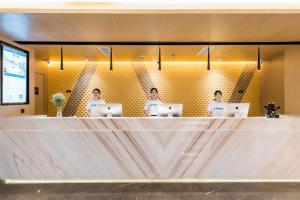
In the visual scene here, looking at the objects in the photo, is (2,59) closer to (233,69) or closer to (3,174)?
(3,174)

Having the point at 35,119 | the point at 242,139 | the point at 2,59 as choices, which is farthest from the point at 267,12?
the point at 2,59

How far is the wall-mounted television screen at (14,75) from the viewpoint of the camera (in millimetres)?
5176

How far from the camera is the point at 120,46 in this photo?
6.15 meters

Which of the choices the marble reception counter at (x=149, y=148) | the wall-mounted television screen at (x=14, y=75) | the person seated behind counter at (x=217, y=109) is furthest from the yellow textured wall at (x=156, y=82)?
the marble reception counter at (x=149, y=148)

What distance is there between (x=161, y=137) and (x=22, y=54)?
11.2 ft

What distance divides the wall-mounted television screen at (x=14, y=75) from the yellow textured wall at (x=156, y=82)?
2320 millimetres

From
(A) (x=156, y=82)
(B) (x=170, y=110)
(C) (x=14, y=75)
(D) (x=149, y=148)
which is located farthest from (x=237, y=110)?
(C) (x=14, y=75)

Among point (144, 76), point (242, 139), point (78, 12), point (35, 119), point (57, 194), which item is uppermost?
point (78, 12)

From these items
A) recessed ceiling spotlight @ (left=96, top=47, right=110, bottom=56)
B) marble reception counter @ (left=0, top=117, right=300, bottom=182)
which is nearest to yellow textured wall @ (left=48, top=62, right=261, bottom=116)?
recessed ceiling spotlight @ (left=96, top=47, right=110, bottom=56)

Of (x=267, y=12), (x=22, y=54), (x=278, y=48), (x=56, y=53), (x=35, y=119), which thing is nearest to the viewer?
(x=267, y=12)

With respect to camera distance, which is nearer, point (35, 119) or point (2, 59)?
point (35, 119)

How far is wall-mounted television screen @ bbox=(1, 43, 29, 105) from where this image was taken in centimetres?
518

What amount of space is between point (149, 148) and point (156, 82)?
399 cm

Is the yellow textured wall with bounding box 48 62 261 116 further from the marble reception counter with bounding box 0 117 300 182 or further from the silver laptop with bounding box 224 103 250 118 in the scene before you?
the marble reception counter with bounding box 0 117 300 182
